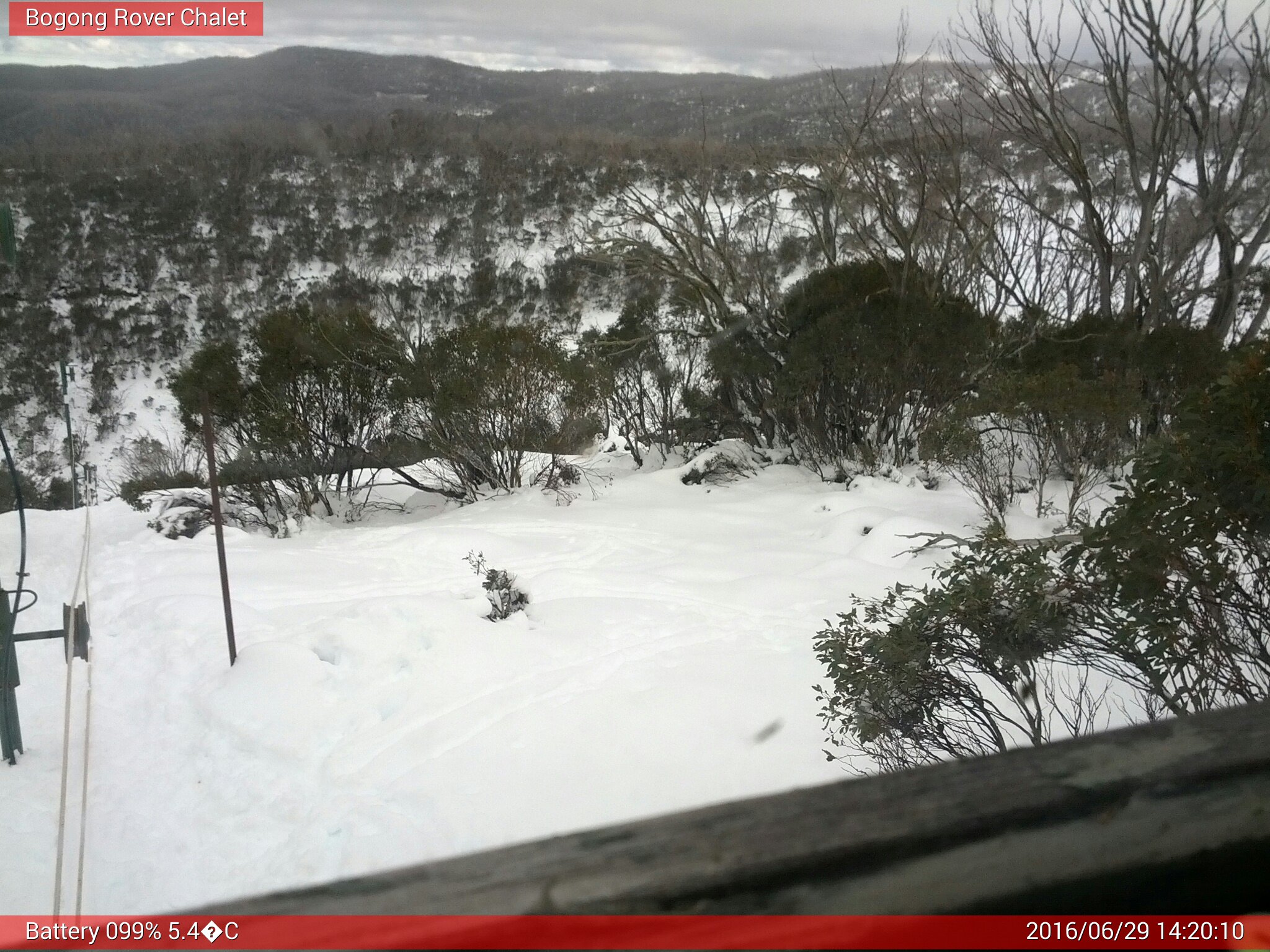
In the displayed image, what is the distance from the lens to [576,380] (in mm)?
8836

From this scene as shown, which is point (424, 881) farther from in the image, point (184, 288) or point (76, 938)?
point (184, 288)

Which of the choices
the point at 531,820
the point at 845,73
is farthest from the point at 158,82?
the point at 531,820

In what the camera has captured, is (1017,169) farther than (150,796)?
Yes

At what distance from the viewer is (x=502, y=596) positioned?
4922mm

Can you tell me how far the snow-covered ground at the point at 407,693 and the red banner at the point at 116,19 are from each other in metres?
1.85

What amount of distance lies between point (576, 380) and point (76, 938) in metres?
8.45

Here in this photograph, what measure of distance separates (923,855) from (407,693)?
3.71 m

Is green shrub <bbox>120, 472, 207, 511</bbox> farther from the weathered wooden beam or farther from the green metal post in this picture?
the weathered wooden beam

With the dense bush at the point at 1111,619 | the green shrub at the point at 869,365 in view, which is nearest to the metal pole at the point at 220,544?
the dense bush at the point at 1111,619

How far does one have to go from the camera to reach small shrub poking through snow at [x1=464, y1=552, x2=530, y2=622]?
4844mm

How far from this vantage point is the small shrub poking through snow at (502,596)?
484cm

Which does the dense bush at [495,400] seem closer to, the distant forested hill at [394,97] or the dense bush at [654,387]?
the dense bush at [654,387]

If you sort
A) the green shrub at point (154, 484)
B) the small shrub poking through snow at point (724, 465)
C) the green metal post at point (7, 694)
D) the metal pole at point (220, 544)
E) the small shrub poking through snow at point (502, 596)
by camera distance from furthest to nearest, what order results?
the green shrub at point (154, 484) → the small shrub poking through snow at point (724, 465) → the small shrub poking through snow at point (502, 596) → the metal pole at point (220, 544) → the green metal post at point (7, 694)

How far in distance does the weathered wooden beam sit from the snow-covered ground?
929 mm
